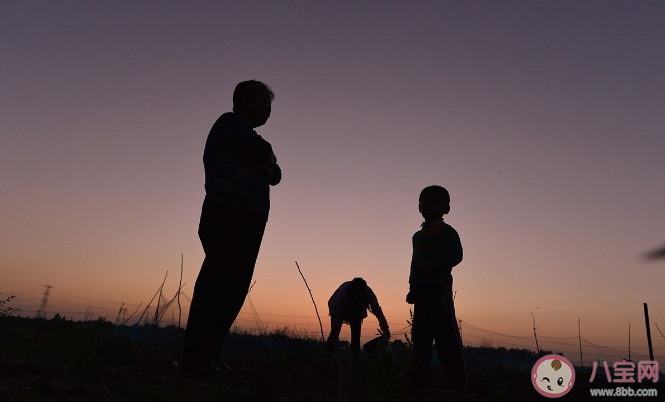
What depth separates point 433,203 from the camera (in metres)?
4.47

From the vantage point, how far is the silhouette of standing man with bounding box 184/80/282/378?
134 inches

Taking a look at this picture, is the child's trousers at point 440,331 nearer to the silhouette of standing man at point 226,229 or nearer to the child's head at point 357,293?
the silhouette of standing man at point 226,229

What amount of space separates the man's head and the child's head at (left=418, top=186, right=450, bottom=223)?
1.71 metres

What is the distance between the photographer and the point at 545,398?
472 centimetres

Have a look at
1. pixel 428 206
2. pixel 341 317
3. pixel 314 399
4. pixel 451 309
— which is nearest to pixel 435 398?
pixel 451 309

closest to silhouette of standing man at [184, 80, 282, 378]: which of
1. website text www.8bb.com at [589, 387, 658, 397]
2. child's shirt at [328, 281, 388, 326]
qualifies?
child's shirt at [328, 281, 388, 326]

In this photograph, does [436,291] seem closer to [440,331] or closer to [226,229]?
[440,331]

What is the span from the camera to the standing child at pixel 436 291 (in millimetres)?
3984

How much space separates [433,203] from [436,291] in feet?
2.81

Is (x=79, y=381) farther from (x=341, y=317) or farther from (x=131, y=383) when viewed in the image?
(x=341, y=317)

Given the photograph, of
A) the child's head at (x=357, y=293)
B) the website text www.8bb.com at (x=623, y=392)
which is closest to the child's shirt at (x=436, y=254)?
the website text www.8bb.com at (x=623, y=392)

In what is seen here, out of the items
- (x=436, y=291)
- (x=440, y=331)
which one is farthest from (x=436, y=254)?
(x=440, y=331)

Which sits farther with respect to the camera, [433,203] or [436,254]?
[433,203]

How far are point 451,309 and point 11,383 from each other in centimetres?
320
